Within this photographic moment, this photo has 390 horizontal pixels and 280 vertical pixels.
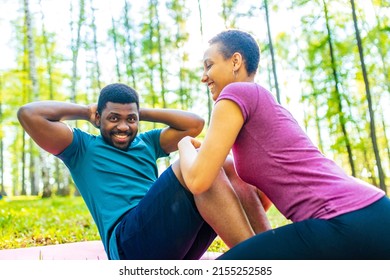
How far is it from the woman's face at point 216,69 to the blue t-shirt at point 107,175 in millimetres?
584

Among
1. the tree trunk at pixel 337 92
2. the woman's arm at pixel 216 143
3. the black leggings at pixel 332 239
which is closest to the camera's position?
the black leggings at pixel 332 239

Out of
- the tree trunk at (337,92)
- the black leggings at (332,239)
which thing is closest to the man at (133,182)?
the black leggings at (332,239)

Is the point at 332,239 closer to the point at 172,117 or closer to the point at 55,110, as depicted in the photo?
the point at 172,117

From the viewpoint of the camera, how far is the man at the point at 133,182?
1.56 m

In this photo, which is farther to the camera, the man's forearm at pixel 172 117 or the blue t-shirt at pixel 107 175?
the man's forearm at pixel 172 117

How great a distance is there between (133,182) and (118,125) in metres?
0.30

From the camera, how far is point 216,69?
5.48 feet

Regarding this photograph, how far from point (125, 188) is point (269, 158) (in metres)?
0.78

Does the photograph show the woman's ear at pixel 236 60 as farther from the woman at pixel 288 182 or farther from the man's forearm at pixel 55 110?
the man's forearm at pixel 55 110

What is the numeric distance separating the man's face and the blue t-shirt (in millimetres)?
38

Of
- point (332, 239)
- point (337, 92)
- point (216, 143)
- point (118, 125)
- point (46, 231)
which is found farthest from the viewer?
point (337, 92)

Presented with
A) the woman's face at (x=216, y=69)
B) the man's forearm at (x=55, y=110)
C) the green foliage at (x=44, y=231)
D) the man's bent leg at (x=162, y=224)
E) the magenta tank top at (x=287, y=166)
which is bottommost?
the green foliage at (x=44, y=231)

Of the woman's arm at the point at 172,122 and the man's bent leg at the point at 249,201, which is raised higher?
the woman's arm at the point at 172,122

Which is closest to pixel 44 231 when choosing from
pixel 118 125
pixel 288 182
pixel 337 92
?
pixel 118 125
